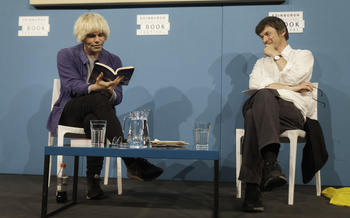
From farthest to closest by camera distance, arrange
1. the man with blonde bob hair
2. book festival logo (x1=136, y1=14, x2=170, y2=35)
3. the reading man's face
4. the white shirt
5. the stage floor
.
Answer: book festival logo (x1=136, y1=14, x2=170, y2=35) < the reading man's face < the white shirt < the man with blonde bob hair < the stage floor

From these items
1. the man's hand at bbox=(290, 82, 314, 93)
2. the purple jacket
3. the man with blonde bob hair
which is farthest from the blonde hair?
the man's hand at bbox=(290, 82, 314, 93)

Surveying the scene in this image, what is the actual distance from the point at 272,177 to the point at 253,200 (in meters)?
0.20

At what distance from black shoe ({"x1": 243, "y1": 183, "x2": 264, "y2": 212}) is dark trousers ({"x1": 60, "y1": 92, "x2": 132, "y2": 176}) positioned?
81 centimetres

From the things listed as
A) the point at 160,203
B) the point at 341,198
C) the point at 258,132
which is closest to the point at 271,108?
the point at 258,132

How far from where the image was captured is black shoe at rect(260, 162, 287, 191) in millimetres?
1796

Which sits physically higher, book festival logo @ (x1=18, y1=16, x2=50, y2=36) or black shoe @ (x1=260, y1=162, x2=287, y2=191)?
book festival logo @ (x1=18, y1=16, x2=50, y2=36)

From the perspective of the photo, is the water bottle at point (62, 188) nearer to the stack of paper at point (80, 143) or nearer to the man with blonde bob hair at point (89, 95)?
the man with blonde bob hair at point (89, 95)

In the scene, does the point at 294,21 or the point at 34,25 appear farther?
the point at 34,25

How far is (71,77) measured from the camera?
2.52m

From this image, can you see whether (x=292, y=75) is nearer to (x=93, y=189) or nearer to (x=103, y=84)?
(x=103, y=84)

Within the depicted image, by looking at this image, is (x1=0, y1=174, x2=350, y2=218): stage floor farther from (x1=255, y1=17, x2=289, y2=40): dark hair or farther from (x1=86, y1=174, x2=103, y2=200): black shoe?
(x1=255, y1=17, x2=289, y2=40): dark hair

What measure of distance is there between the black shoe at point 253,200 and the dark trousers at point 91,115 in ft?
2.67

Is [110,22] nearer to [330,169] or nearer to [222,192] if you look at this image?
[222,192]

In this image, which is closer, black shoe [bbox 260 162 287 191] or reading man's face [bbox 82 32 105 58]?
black shoe [bbox 260 162 287 191]
